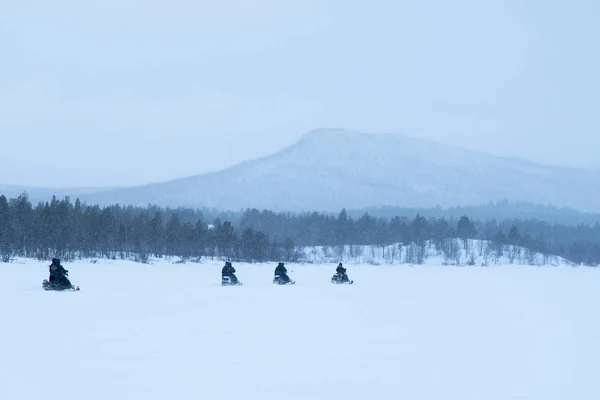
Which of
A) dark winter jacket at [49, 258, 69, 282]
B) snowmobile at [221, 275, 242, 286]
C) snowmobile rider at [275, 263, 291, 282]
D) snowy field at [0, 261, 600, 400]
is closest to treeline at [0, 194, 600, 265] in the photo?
snowmobile at [221, 275, 242, 286]

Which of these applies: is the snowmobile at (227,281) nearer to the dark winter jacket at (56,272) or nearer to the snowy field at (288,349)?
the snowy field at (288,349)

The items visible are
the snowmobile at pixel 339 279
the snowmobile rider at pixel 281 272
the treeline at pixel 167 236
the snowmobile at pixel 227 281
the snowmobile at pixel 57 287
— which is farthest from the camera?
the treeline at pixel 167 236

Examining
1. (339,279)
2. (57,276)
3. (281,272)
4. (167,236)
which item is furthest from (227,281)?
(167,236)

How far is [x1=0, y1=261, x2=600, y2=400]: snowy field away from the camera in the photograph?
9586 mm

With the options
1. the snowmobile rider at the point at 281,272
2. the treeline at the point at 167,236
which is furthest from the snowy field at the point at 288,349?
the treeline at the point at 167,236

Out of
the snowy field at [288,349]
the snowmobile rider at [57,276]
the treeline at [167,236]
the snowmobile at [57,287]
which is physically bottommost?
the snowy field at [288,349]

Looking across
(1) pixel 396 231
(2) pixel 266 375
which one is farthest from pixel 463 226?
(2) pixel 266 375

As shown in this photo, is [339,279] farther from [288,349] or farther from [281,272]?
[288,349]

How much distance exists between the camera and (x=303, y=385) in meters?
9.85

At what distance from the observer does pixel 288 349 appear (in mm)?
12922

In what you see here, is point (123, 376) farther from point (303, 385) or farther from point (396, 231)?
point (396, 231)

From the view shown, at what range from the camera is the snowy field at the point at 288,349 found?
31.4 feet

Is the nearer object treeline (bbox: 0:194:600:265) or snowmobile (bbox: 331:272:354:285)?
snowmobile (bbox: 331:272:354:285)

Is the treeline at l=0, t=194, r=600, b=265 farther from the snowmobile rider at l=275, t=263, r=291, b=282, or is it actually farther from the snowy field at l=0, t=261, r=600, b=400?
the snowy field at l=0, t=261, r=600, b=400
